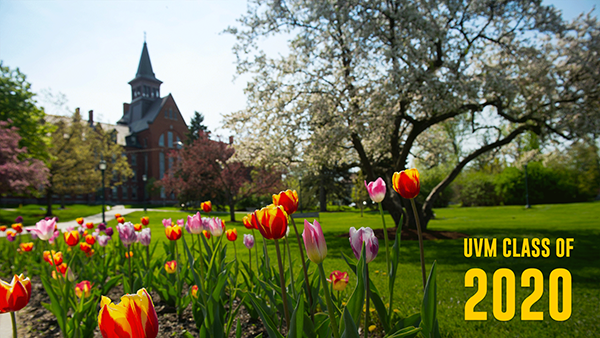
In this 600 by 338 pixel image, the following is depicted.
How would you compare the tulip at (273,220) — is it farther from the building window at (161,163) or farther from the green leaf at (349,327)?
the building window at (161,163)

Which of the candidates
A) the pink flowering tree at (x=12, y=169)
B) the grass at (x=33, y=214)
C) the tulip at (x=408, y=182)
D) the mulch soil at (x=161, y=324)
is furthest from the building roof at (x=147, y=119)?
the tulip at (x=408, y=182)

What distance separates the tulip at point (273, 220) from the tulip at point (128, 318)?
0.50 meters

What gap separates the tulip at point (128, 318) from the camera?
0.81 meters

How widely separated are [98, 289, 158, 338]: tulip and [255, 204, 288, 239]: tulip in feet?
1.64

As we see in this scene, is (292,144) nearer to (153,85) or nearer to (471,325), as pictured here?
(471,325)

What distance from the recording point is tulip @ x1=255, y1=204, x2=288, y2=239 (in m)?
1.25

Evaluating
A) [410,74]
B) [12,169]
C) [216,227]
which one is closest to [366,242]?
[216,227]

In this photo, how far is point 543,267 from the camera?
5844 mm

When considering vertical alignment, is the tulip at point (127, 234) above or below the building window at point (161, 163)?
below

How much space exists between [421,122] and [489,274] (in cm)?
607

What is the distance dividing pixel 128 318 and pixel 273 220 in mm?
558

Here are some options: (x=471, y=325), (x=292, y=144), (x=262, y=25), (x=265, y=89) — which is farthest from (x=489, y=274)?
(x=262, y=25)

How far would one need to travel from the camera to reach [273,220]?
49.4 inches

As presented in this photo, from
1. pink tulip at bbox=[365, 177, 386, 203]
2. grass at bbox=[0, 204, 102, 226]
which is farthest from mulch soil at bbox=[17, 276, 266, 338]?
grass at bbox=[0, 204, 102, 226]
